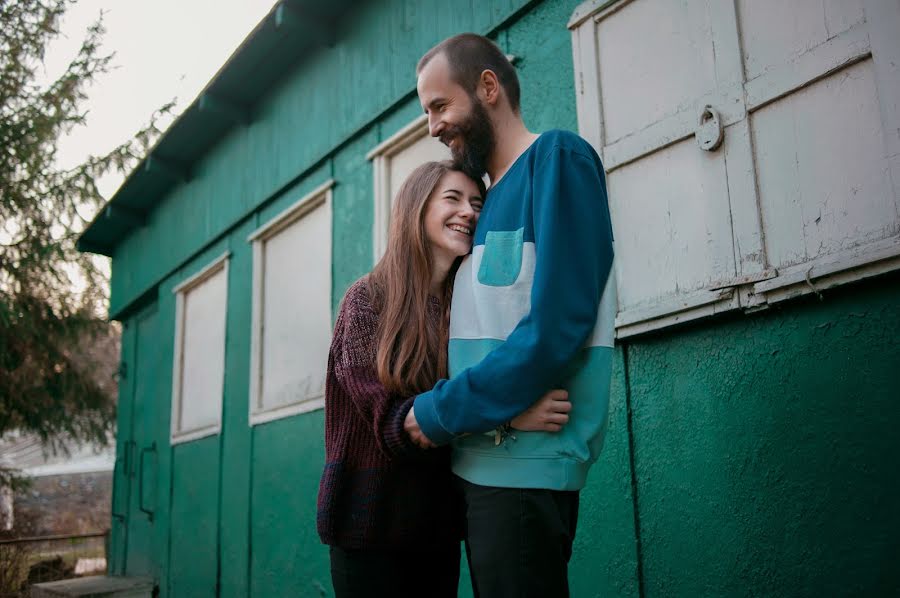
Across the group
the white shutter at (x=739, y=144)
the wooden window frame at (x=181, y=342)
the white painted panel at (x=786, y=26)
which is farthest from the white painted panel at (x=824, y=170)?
the wooden window frame at (x=181, y=342)

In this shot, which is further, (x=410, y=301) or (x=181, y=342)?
(x=181, y=342)

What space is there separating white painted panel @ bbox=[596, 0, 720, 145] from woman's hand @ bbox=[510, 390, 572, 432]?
2.01m

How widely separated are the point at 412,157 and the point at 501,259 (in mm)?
3693

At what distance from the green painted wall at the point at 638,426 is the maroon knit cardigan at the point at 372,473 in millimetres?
1316

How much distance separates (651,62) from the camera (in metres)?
3.73

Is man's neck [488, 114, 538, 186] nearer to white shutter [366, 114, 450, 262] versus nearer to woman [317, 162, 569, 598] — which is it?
woman [317, 162, 569, 598]

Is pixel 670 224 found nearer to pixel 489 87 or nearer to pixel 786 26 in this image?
pixel 786 26

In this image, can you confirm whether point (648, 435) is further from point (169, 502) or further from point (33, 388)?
point (33, 388)

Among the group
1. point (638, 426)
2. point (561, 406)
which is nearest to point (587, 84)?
point (638, 426)

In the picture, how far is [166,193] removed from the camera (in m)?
10.3

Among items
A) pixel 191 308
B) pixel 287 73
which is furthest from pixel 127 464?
pixel 287 73

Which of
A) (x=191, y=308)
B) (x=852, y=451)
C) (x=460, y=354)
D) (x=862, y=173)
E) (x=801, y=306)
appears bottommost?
(x=852, y=451)

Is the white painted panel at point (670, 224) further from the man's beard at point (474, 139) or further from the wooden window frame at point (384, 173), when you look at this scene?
the wooden window frame at point (384, 173)

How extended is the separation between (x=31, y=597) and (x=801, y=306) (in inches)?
302
